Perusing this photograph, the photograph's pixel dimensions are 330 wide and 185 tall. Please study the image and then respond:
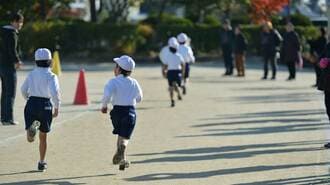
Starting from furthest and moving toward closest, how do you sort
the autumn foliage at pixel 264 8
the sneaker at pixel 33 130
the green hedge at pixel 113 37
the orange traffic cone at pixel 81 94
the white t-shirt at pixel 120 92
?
the autumn foliage at pixel 264 8, the green hedge at pixel 113 37, the orange traffic cone at pixel 81 94, the white t-shirt at pixel 120 92, the sneaker at pixel 33 130

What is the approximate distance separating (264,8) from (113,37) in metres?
8.57

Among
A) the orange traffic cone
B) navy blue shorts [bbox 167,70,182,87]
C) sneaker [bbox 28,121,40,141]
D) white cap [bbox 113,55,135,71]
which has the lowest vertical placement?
the orange traffic cone

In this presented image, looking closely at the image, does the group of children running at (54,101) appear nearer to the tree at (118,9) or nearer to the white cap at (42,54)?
the white cap at (42,54)

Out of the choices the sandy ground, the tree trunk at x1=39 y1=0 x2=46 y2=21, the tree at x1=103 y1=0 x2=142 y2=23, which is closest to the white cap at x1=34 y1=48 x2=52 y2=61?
the sandy ground

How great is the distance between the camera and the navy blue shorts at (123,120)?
954 centimetres

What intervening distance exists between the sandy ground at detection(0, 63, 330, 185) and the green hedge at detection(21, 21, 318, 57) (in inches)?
660

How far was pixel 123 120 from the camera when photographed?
31.4ft

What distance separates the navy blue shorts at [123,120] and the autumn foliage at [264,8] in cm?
3122

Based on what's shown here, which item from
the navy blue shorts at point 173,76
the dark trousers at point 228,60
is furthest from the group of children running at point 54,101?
the dark trousers at point 228,60

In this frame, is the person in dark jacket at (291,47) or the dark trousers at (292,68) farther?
the dark trousers at (292,68)

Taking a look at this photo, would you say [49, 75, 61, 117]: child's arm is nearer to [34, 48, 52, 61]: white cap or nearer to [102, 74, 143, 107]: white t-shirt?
[34, 48, 52, 61]: white cap

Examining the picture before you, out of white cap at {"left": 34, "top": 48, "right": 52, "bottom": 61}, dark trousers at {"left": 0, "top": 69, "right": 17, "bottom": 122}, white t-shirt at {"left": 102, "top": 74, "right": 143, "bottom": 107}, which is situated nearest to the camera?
white t-shirt at {"left": 102, "top": 74, "right": 143, "bottom": 107}

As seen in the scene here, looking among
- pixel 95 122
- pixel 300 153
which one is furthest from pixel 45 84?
pixel 95 122

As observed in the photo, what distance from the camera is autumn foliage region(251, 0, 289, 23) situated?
40.7 meters
